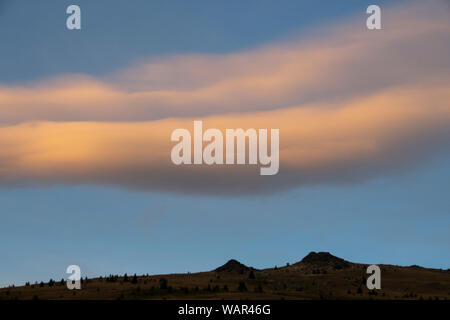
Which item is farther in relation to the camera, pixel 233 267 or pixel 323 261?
pixel 323 261

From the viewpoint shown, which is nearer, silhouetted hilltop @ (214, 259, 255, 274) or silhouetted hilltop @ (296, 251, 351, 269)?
silhouetted hilltop @ (214, 259, 255, 274)

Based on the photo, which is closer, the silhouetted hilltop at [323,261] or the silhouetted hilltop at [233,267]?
the silhouetted hilltop at [233,267]

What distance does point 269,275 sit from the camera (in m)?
98.9

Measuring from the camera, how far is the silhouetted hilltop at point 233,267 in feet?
337

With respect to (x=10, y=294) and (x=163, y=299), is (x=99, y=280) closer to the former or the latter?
(x=10, y=294)

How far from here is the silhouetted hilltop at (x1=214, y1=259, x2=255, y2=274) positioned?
10277 centimetres

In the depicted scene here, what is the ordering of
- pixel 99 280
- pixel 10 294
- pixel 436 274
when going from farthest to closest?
pixel 436 274 → pixel 99 280 → pixel 10 294

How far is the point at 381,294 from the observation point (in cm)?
8425

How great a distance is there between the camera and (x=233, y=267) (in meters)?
104
